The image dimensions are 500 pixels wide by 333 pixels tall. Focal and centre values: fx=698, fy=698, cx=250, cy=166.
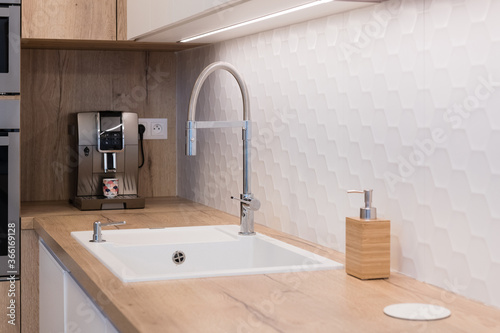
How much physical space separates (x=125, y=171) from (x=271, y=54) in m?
0.94

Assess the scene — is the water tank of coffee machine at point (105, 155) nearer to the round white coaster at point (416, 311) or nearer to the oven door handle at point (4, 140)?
the oven door handle at point (4, 140)

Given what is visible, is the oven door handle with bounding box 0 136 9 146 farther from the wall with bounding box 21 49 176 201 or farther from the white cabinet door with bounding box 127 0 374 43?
the white cabinet door with bounding box 127 0 374 43

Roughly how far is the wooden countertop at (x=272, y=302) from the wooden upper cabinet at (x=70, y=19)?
106cm

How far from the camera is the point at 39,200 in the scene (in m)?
2.93

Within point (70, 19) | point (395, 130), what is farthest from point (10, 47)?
point (395, 130)

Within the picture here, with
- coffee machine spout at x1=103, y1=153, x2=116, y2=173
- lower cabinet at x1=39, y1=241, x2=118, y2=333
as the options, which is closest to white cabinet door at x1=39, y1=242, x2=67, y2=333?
lower cabinet at x1=39, y1=241, x2=118, y2=333

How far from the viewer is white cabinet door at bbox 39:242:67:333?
6.36 ft

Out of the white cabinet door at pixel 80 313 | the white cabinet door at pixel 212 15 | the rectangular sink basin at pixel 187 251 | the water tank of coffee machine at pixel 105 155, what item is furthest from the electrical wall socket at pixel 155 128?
the white cabinet door at pixel 80 313

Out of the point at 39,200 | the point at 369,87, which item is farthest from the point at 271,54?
the point at 39,200

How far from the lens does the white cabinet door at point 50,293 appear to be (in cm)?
194

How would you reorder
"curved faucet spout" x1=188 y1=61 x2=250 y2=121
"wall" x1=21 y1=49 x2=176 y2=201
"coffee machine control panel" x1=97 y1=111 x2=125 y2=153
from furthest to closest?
"wall" x1=21 y1=49 x2=176 y2=201 → "coffee machine control panel" x1=97 y1=111 x2=125 y2=153 → "curved faucet spout" x1=188 y1=61 x2=250 y2=121

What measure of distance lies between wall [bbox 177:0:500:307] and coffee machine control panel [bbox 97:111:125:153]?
2.12ft

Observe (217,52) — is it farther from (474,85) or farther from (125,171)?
(474,85)

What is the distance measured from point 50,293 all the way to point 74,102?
3.52ft
